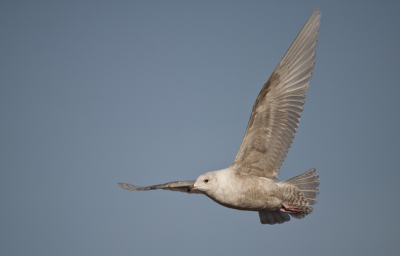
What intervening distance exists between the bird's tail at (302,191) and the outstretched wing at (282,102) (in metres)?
1.15

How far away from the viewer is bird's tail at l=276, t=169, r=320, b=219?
908cm

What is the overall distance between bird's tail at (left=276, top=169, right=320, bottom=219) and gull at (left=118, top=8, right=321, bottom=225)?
246 mm

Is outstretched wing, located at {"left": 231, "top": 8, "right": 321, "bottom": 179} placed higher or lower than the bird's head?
higher

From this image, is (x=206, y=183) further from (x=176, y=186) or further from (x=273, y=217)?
(x=273, y=217)

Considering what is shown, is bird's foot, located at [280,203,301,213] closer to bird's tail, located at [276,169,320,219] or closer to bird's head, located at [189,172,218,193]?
bird's tail, located at [276,169,320,219]

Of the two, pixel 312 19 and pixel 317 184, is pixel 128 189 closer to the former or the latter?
pixel 317 184

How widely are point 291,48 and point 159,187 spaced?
4.61m

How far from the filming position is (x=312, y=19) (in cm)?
846

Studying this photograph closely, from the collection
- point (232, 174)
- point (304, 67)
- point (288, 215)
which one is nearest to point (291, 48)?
point (304, 67)

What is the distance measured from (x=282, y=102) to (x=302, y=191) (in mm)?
2377

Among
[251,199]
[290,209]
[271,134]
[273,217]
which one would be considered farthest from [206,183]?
[273,217]

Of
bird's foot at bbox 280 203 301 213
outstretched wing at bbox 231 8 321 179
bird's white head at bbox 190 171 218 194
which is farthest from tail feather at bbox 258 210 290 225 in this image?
bird's white head at bbox 190 171 218 194

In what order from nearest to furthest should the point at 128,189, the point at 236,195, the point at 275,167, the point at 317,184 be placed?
the point at 236,195
the point at 275,167
the point at 317,184
the point at 128,189

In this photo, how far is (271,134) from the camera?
8555mm
